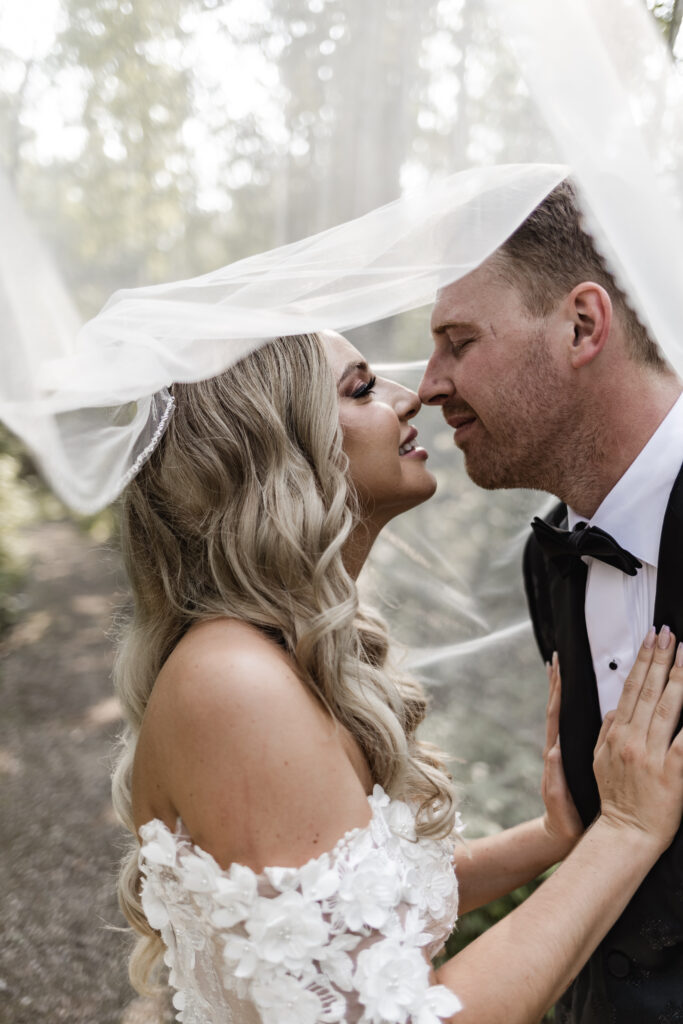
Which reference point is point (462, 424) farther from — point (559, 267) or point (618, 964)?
point (618, 964)

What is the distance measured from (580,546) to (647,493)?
0.22 metres

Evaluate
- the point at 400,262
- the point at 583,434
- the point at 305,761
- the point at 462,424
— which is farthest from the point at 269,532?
the point at 583,434

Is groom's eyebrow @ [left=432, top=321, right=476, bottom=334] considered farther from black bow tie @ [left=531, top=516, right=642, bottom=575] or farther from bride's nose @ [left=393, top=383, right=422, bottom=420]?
black bow tie @ [left=531, top=516, right=642, bottom=575]

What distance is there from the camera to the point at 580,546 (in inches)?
89.7

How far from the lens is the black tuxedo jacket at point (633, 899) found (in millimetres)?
2025

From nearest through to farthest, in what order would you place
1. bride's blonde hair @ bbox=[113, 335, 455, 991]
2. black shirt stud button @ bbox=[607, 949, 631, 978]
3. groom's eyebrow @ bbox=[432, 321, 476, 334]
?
1. bride's blonde hair @ bbox=[113, 335, 455, 991]
2. black shirt stud button @ bbox=[607, 949, 631, 978]
3. groom's eyebrow @ bbox=[432, 321, 476, 334]

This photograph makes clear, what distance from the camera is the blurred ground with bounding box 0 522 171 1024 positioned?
4031mm

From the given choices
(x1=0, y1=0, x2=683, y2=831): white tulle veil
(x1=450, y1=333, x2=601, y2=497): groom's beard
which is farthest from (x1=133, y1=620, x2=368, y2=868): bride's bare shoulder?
(x1=450, y1=333, x2=601, y2=497): groom's beard

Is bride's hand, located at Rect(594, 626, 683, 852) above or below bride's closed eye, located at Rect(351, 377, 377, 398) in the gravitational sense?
below

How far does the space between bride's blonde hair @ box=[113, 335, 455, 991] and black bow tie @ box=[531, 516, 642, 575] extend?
1.87 feet

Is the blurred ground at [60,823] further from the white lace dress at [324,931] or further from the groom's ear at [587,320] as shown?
the groom's ear at [587,320]

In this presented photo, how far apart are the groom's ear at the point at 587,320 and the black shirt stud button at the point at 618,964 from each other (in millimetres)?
1463

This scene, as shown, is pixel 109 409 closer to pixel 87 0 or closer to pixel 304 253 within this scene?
pixel 304 253

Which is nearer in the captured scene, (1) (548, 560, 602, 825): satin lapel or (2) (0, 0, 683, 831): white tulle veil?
(2) (0, 0, 683, 831): white tulle veil
